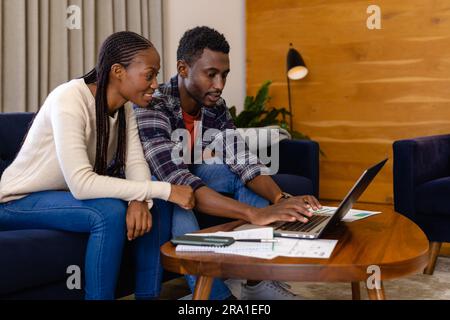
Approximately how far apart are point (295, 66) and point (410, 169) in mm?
1574

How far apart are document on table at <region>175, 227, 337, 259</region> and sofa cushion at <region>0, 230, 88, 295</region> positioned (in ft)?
1.45

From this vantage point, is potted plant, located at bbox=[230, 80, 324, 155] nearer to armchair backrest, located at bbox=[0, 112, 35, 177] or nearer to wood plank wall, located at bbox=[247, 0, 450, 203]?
wood plank wall, located at bbox=[247, 0, 450, 203]

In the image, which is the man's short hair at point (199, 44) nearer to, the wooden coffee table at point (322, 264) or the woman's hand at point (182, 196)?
the woman's hand at point (182, 196)

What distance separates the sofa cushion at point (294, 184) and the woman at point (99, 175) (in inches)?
31.5

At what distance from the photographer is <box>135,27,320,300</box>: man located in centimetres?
178

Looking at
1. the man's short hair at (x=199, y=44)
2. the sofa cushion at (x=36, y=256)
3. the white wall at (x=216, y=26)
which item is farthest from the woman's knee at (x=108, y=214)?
the white wall at (x=216, y=26)

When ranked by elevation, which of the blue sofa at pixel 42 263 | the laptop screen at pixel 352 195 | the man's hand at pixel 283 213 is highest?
the laptop screen at pixel 352 195

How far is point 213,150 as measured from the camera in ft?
7.63

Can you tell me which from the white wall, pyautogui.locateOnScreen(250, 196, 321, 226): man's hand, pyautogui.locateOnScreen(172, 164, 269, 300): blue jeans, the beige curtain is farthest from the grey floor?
the white wall

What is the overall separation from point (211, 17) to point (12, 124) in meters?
2.33

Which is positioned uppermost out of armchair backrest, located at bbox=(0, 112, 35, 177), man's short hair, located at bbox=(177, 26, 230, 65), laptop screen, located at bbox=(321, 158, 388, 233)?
man's short hair, located at bbox=(177, 26, 230, 65)

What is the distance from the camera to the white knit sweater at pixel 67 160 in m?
1.62
